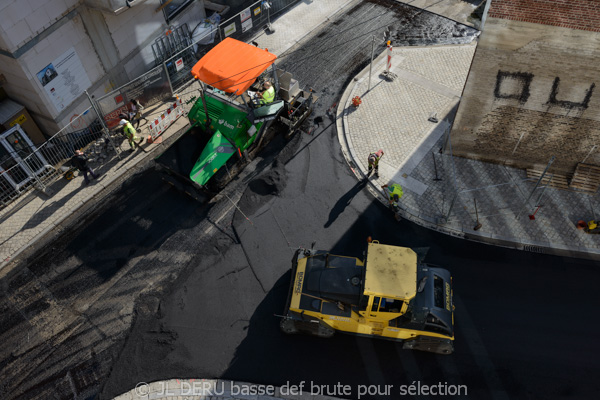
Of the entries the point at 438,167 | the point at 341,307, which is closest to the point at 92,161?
the point at 341,307

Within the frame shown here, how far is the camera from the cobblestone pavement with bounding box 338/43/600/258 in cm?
1588

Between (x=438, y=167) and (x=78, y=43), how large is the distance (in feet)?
49.5

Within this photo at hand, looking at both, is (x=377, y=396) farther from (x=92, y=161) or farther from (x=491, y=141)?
(x=92, y=161)

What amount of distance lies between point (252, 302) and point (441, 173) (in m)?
8.85

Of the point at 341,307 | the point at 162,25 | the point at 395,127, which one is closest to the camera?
the point at 341,307

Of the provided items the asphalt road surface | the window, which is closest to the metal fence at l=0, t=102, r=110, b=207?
the asphalt road surface

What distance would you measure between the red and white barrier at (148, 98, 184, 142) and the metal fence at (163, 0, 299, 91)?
6.49ft

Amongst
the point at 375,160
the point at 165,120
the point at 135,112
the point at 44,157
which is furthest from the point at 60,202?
the point at 375,160

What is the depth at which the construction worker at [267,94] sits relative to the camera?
17.2 m

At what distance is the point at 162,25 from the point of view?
21.1 metres

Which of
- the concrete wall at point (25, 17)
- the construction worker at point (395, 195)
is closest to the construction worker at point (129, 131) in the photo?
the concrete wall at point (25, 17)

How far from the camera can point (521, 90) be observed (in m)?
15.5

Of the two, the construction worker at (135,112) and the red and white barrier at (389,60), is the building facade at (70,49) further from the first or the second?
the red and white barrier at (389,60)

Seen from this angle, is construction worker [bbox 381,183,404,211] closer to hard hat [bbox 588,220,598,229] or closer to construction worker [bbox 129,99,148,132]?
hard hat [bbox 588,220,598,229]
